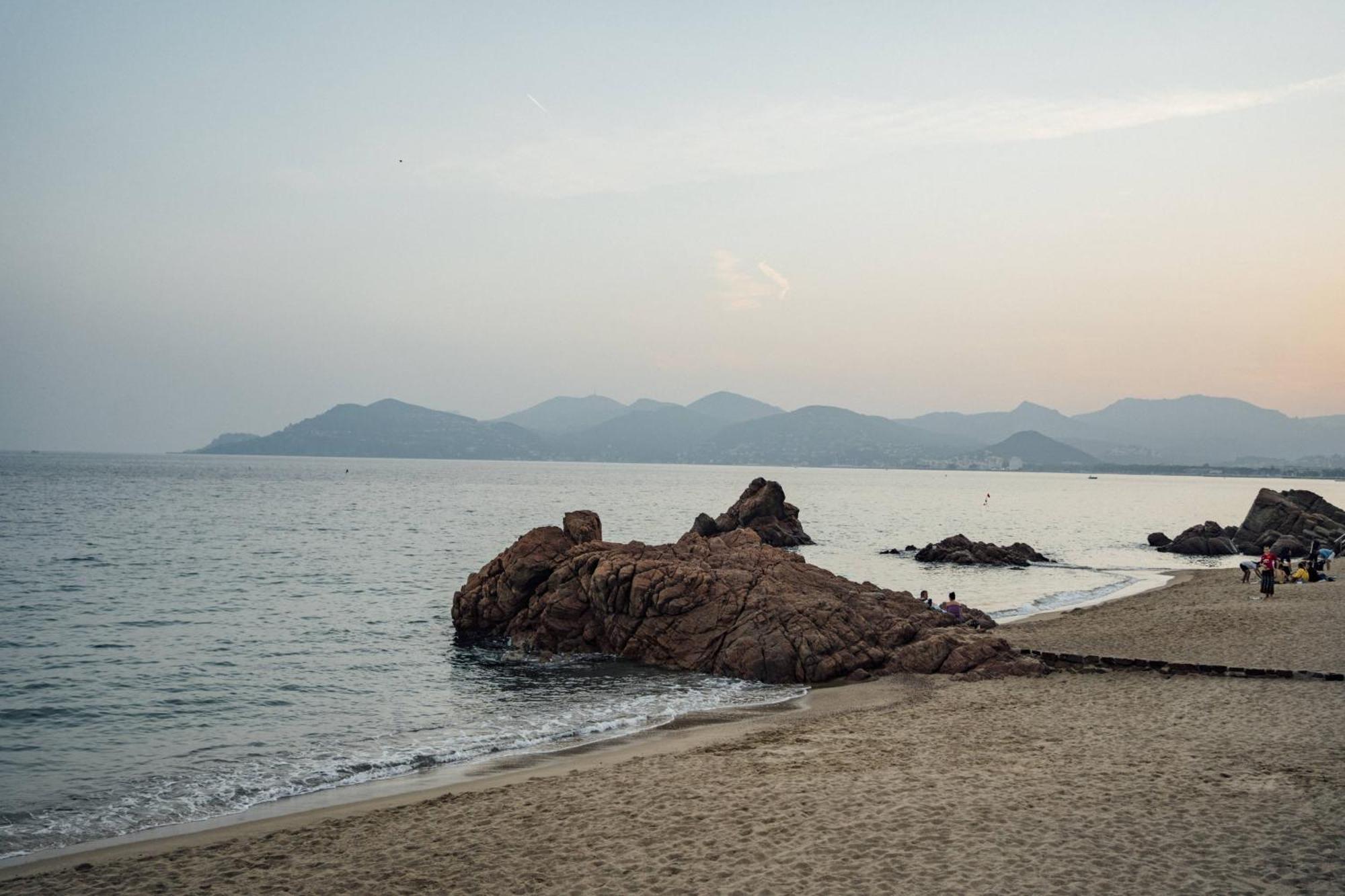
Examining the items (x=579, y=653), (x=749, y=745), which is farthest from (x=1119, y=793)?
(x=579, y=653)

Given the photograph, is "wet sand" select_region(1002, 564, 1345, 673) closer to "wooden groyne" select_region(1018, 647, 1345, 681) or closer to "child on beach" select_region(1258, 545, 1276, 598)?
"child on beach" select_region(1258, 545, 1276, 598)

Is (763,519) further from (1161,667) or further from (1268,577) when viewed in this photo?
(1161,667)

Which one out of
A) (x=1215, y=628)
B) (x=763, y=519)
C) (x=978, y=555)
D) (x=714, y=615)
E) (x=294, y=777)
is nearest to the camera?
(x=294, y=777)

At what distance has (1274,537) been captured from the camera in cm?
6309

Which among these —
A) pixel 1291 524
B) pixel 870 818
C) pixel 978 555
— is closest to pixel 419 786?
pixel 870 818

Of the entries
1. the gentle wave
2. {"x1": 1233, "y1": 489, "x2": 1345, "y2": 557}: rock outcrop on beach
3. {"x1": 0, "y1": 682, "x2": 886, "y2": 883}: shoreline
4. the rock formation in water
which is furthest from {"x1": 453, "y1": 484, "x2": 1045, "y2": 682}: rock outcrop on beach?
{"x1": 1233, "y1": 489, "x2": 1345, "y2": 557}: rock outcrop on beach

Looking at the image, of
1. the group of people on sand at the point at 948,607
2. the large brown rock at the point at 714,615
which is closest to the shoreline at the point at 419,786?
the large brown rock at the point at 714,615

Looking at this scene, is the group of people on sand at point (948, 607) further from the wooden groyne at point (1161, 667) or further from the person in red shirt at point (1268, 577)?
the person in red shirt at point (1268, 577)

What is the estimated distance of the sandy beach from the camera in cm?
961

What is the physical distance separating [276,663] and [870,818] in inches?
780

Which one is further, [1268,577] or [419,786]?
[1268,577]

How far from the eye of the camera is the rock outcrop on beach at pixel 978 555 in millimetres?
→ 56312

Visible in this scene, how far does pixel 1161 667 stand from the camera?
21.5 metres

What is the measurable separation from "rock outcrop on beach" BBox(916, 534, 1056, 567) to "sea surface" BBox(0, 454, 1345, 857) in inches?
88.3
